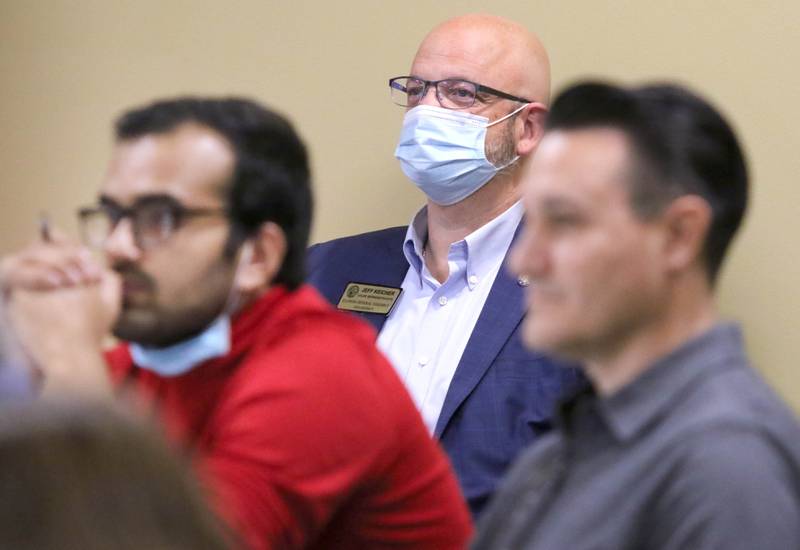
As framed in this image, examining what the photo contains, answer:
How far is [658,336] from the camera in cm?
142

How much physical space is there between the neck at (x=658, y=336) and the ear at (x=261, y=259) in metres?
0.63

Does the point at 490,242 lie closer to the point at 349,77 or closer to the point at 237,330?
the point at 349,77

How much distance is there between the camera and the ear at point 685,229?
4.63ft

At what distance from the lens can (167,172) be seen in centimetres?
187

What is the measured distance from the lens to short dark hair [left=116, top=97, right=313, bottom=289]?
1.88m

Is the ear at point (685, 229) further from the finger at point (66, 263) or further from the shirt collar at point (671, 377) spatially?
the finger at point (66, 263)

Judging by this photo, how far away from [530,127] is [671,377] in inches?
68.7

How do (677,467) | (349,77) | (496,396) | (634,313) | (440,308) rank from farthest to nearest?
(349,77), (440,308), (496,396), (634,313), (677,467)

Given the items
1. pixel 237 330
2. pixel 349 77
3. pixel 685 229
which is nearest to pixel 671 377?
pixel 685 229

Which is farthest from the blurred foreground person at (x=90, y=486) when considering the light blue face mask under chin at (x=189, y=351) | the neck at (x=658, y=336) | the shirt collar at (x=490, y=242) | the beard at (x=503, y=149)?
the beard at (x=503, y=149)

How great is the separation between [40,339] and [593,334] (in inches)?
32.2

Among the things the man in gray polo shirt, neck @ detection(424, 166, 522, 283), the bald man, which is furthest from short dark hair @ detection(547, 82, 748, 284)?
neck @ detection(424, 166, 522, 283)

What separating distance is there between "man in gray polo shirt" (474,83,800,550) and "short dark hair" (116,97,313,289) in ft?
1.70

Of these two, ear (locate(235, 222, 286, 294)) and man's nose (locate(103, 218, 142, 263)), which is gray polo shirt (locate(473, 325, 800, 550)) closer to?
ear (locate(235, 222, 286, 294))
